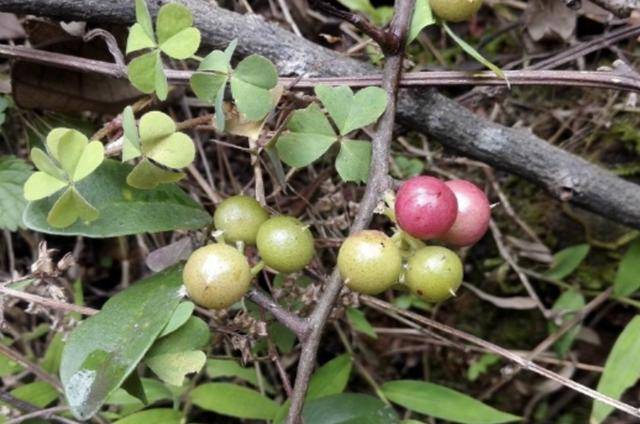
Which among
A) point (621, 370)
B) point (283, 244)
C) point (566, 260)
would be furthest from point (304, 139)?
point (566, 260)

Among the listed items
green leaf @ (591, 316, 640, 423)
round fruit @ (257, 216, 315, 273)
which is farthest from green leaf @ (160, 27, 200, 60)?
green leaf @ (591, 316, 640, 423)

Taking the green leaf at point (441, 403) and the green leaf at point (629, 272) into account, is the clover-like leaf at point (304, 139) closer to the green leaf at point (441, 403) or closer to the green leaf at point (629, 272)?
the green leaf at point (441, 403)

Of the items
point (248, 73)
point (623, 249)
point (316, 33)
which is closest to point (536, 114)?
point (623, 249)

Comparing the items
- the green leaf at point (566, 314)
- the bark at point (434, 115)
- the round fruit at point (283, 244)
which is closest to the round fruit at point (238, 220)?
the round fruit at point (283, 244)

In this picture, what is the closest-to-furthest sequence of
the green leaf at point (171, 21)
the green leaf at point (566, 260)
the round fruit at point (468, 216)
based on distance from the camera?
1. the round fruit at point (468, 216)
2. the green leaf at point (171, 21)
3. the green leaf at point (566, 260)

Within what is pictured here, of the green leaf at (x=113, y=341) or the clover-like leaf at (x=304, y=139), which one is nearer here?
the green leaf at (x=113, y=341)

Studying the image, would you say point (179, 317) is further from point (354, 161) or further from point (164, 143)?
point (354, 161)

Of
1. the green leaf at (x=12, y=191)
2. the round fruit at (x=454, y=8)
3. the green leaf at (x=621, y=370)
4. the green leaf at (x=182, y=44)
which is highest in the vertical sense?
the round fruit at (x=454, y=8)

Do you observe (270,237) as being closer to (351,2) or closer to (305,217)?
(305,217)
